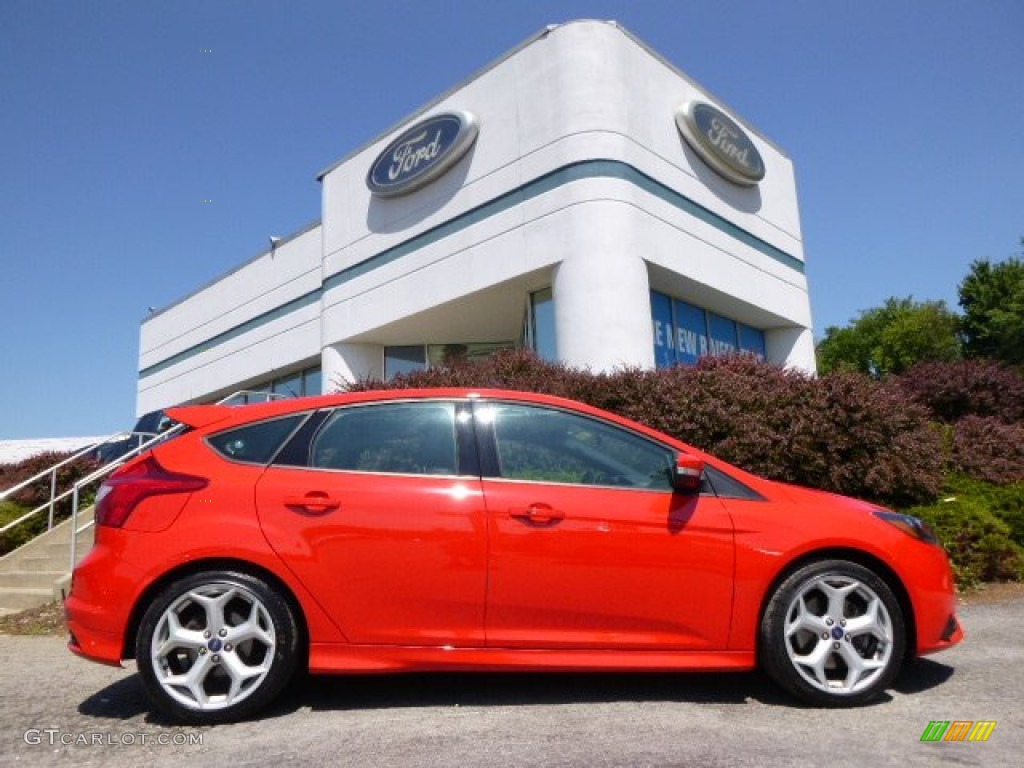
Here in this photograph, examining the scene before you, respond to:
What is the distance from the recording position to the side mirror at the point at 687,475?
3367 millimetres

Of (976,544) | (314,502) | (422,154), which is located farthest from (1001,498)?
(422,154)

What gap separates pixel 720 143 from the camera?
1545 centimetres

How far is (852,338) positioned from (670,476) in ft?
184

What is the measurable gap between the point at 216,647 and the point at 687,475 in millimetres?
2219

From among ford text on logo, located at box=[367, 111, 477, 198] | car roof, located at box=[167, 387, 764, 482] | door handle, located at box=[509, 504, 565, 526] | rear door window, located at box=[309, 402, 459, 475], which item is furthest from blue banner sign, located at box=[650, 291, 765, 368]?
door handle, located at box=[509, 504, 565, 526]

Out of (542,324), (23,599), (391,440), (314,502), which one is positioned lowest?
(23,599)

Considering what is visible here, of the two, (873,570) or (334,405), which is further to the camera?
(334,405)

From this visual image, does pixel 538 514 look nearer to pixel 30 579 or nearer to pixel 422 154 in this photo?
pixel 30 579

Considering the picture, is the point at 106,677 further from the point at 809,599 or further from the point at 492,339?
the point at 492,339

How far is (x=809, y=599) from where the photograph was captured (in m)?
3.40

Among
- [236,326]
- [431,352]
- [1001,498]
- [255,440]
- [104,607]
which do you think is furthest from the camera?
[236,326]

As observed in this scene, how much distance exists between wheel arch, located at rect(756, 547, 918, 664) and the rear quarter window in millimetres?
2398

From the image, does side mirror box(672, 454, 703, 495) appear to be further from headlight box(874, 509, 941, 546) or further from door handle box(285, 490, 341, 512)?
door handle box(285, 490, 341, 512)

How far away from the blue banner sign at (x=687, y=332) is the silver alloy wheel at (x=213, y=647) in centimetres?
1112
